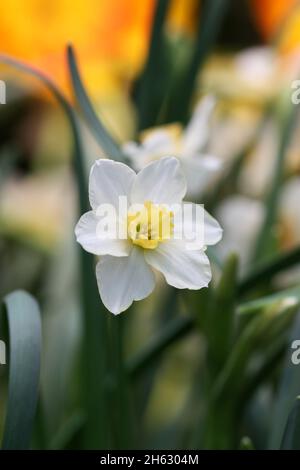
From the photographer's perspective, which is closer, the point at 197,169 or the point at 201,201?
the point at 197,169

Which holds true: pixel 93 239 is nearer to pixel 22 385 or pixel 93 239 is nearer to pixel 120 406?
pixel 22 385

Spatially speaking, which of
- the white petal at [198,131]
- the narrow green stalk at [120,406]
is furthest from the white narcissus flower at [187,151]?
the narrow green stalk at [120,406]

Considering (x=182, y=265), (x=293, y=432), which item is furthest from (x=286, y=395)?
(x=182, y=265)

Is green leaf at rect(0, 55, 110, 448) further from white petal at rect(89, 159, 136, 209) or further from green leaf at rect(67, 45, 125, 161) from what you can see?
white petal at rect(89, 159, 136, 209)

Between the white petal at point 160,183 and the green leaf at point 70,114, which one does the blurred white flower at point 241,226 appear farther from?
the white petal at point 160,183

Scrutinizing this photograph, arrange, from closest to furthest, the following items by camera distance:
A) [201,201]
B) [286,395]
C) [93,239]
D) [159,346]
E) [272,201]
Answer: [93,239], [286,395], [159,346], [272,201], [201,201]
